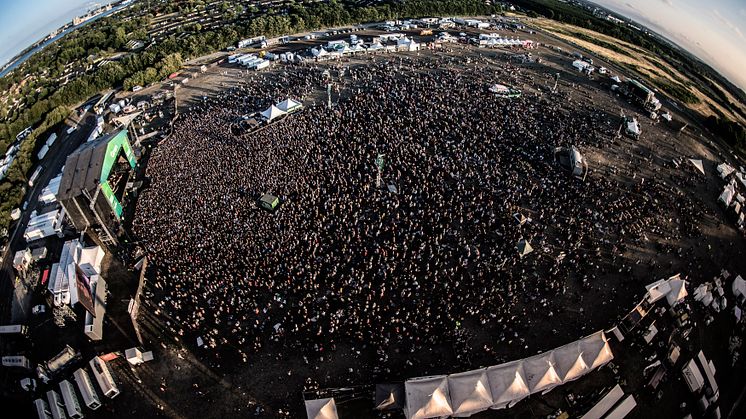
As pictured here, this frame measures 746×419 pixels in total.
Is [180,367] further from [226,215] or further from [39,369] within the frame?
[226,215]

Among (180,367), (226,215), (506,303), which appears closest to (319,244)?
(226,215)

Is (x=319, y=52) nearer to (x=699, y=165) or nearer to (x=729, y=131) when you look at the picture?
(x=699, y=165)

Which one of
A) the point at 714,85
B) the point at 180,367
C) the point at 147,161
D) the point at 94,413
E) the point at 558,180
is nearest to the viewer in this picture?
the point at 94,413

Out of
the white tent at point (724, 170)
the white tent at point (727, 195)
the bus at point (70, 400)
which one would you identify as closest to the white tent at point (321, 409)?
the bus at point (70, 400)

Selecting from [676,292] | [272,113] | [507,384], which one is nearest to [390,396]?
[507,384]

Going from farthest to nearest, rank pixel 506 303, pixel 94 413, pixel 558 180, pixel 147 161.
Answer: pixel 147 161 → pixel 558 180 → pixel 506 303 → pixel 94 413

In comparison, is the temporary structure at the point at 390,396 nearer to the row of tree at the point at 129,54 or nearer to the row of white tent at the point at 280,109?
the row of white tent at the point at 280,109
